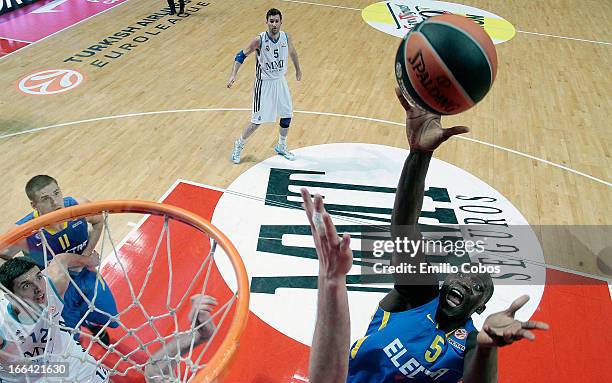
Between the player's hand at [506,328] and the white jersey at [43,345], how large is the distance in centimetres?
239

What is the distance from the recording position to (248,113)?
25.6ft

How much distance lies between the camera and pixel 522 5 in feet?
42.8

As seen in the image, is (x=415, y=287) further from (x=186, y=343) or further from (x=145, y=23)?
(x=145, y=23)

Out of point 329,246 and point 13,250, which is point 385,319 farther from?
point 13,250

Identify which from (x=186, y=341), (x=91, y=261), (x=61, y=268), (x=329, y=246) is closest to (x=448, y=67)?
(x=329, y=246)

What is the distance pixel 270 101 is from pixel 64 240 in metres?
3.29

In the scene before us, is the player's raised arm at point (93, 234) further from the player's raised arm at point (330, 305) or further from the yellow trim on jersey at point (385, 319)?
the player's raised arm at point (330, 305)

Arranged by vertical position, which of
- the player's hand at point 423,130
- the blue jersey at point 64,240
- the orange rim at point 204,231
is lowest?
the blue jersey at point 64,240

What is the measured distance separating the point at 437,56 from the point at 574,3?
42.6ft

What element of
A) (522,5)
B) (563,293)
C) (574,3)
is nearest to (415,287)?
(563,293)

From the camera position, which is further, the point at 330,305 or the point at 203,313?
the point at 203,313

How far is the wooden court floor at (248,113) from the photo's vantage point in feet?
20.6

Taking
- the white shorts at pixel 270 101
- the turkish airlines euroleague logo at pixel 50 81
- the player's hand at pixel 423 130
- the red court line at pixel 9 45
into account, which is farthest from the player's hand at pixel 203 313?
the red court line at pixel 9 45

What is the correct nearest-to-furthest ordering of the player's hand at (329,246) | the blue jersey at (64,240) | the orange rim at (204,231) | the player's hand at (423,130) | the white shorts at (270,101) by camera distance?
the player's hand at (329,246) < the orange rim at (204,231) < the player's hand at (423,130) < the blue jersey at (64,240) < the white shorts at (270,101)
